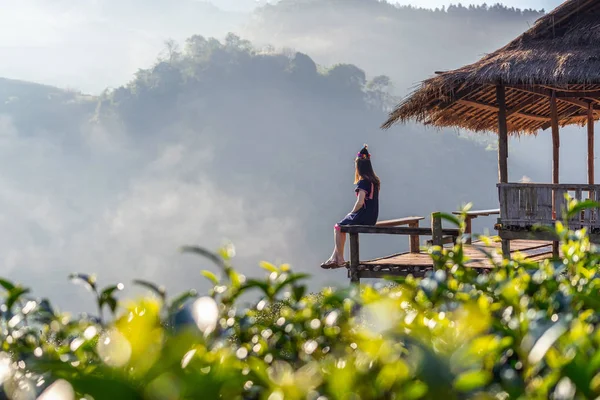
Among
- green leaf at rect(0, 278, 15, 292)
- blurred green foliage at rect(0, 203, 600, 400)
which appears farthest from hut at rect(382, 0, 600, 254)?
green leaf at rect(0, 278, 15, 292)

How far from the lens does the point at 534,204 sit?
966 cm

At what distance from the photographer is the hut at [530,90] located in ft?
31.6

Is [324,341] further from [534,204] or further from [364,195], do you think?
[364,195]

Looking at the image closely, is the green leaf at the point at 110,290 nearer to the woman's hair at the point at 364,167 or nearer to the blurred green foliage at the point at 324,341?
the blurred green foliage at the point at 324,341

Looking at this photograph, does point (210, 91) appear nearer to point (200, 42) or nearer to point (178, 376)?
point (200, 42)

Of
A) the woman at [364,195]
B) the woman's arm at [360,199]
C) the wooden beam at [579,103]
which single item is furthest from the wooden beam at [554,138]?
the woman's arm at [360,199]

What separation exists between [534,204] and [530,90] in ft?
8.07

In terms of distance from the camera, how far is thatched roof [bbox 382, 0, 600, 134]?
997 cm

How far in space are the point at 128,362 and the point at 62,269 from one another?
94.5m

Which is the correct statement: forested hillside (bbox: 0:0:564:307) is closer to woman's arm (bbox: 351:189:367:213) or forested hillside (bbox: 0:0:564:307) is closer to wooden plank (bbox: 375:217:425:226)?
wooden plank (bbox: 375:217:425:226)

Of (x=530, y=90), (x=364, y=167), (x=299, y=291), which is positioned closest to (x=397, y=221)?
(x=364, y=167)

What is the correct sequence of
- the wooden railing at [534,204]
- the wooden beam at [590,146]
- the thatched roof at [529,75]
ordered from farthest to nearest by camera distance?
the wooden beam at [590,146] → the thatched roof at [529,75] → the wooden railing at [534,204]

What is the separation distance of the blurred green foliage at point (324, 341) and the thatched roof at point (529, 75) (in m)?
8.58

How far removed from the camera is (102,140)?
101000 mm
